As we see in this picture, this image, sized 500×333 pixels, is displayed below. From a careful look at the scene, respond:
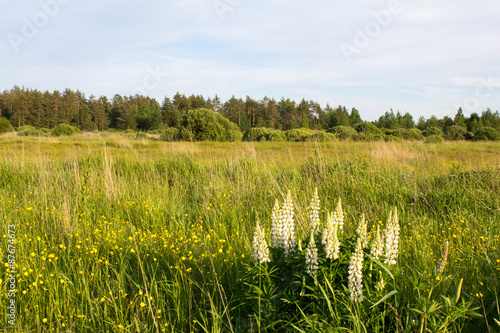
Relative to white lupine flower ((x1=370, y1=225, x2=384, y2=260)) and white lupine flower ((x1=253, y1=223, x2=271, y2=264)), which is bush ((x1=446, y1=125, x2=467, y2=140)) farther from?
white lupine flower ((x1=253, y1=223, x2=271, y2=264))

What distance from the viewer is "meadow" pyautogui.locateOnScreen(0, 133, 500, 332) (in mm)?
1875

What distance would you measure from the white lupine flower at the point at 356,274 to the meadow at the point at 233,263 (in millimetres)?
62

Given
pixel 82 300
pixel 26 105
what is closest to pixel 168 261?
pixel 82 300

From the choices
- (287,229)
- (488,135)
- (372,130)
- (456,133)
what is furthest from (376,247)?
(456,133)

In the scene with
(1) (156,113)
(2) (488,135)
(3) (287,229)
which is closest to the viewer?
(3) (287,229)

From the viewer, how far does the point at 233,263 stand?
281cm

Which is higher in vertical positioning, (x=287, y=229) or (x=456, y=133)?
(x=456, y=133)

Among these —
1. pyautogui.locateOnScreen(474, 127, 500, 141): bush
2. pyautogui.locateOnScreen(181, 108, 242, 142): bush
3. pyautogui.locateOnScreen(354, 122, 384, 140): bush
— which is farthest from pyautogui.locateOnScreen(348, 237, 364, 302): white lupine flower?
pyautogui.locateOnScreen(474, 127, 500, 141): bush

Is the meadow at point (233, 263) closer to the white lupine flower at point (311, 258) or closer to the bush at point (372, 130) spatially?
the white lupine flower at point (311, 258)

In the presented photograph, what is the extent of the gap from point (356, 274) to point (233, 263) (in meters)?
1.33

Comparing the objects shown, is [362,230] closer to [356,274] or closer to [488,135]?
[356,274]

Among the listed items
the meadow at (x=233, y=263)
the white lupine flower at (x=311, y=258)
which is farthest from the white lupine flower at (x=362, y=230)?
the white lupine flower at (x=311, y=258)

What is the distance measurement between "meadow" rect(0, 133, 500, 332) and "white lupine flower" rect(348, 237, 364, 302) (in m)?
0.06

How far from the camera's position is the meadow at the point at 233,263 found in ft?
6.15
